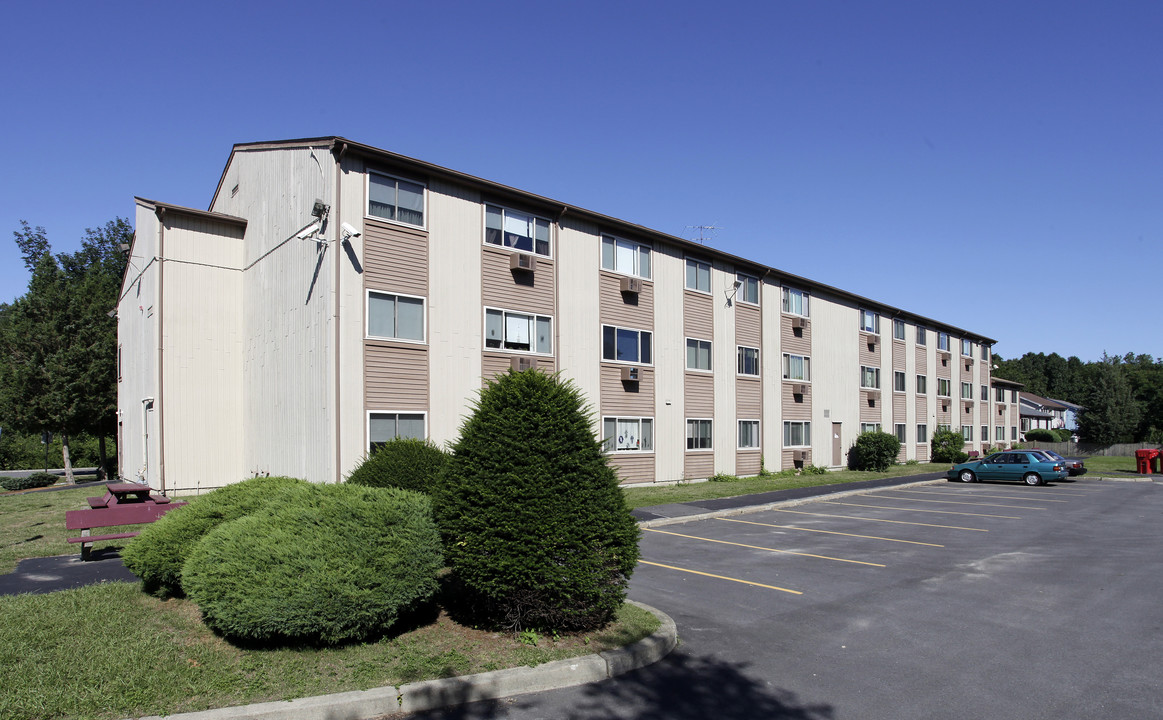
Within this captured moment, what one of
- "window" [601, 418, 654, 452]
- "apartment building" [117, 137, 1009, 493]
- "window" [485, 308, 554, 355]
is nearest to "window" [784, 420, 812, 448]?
"apartment building" [117, 137, 1009, 493]

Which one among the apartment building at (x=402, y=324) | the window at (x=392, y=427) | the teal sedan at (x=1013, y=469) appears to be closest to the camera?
the window at (x=392, y=427)

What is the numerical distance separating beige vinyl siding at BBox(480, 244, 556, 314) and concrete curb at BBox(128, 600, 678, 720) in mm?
14989

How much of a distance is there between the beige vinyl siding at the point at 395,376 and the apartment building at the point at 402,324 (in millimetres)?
51


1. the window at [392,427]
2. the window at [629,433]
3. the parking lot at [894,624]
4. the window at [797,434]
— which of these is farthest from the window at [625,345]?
the window at [797,434]

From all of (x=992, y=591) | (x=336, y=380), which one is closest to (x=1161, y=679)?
(x=992, y=591)

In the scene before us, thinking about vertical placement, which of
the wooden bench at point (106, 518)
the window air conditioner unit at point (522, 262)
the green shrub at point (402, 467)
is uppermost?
the window air conditioner unit at point (522, 262)

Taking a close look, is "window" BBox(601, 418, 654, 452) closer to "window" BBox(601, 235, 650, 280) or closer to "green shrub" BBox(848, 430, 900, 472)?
"window" BBox(601, 235, 650, 280)

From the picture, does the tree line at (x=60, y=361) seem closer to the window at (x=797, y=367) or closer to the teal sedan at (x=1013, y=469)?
the window at (x=797, y=367)

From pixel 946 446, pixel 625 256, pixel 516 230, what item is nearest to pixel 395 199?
pixel 516 230

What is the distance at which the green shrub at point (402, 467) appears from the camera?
970 cm

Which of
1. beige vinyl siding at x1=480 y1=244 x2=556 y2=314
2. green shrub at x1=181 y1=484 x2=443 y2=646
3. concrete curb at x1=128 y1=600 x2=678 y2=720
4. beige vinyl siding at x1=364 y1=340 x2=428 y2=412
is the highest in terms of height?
beige vinyl siding at x1=480 y1=244 x2=556 y2=314

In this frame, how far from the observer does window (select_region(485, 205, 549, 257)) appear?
68.3 feet

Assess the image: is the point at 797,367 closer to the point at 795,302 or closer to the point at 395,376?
the point at 795,302

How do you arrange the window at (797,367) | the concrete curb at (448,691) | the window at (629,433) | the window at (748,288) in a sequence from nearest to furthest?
the concrete curb at (448,691)
the window at (629,433)
the window at (748,288)
the window at (797,367)
